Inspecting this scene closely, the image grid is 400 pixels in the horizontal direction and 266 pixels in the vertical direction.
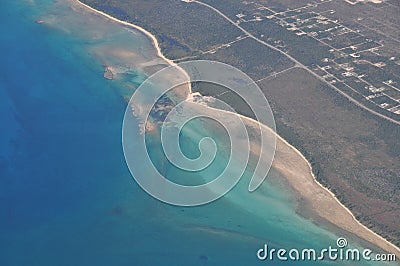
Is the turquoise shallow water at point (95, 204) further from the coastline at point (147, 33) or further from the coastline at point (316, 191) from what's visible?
the coastline at point (147, 33)

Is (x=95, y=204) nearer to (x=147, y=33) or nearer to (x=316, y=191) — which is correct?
(x=316, y=191)

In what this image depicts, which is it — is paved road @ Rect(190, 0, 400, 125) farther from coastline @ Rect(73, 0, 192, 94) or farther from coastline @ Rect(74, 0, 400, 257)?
coastline @ Rect(73, 0, 192, 94)

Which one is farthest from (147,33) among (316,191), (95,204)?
(316,191)

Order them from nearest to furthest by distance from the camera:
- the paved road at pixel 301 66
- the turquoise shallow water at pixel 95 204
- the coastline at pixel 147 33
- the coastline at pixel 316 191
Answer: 1. the turquoise shallow water at pixel 95 204
2. the coastline at pixel 316 191
3. the paved road at pixel 301 66
4. the coastline at pixel 147 33

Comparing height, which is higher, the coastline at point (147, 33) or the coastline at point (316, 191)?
the coastline at point (316, 191)

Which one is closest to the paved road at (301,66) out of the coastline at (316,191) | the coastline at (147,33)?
the coastline at (316,191)

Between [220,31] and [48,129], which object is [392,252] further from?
[220,31]

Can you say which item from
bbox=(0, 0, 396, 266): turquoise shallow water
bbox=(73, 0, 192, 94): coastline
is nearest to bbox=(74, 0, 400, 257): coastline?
bbox=(0, 0, 396, 266): turquoise shallow water

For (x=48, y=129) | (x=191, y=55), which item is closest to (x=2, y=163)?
(x=48, y=129)
